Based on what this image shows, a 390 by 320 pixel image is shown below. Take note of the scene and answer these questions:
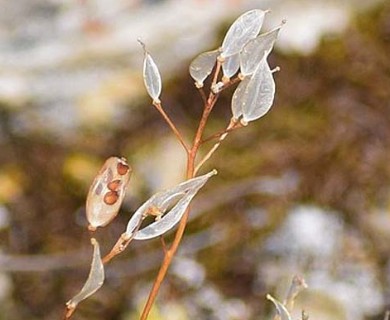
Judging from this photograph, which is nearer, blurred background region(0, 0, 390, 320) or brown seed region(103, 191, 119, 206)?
brown seed region(103, 191, 119, 206)

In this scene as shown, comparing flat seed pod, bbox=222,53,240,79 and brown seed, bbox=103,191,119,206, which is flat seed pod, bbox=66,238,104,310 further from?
flat seed pod, bbox=222,53,240,79

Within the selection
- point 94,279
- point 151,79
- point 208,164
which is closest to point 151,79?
point 151,79

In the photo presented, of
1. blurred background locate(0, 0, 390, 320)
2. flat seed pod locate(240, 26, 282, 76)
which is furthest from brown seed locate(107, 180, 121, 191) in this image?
blurred background locate(0, 0, 390, 320)

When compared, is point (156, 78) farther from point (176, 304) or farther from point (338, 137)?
point (338, 137)

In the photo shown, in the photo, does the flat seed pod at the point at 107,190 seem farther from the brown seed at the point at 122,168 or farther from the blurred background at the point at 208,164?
the blurred background at the point at 208,164

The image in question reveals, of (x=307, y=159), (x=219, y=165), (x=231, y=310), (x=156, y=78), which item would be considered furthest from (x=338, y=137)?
(x=156, y=78)

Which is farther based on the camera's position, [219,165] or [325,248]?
[219,165]

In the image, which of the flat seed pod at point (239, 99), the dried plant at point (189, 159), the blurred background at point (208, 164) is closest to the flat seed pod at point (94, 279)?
the dried plant at point (189, 159)
